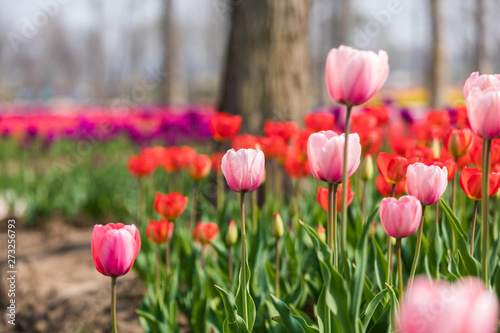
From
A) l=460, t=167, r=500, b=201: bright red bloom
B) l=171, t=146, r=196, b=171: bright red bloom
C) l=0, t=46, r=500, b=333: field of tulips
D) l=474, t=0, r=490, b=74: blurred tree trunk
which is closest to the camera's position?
l=0, t=46, r=500, b=333: field of tulips

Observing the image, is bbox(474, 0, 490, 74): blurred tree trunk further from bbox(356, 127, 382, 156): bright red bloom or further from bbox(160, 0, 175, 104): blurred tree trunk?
bbox(356, 127, 382, 156): bright red bloom

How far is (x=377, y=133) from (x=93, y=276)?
1882 mm

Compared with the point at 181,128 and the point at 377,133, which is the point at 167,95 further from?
the point at 377,133

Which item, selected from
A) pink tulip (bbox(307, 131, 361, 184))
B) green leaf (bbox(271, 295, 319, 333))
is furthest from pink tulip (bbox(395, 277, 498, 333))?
green leaf (bbox(271, 295, 319, 333))

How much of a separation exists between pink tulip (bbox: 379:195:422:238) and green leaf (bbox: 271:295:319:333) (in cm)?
31

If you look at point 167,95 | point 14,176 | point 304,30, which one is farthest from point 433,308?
point 167,95

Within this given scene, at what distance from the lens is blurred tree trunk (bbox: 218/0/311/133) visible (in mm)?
3406

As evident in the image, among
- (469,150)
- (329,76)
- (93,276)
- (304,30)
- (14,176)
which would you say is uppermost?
(304,30)

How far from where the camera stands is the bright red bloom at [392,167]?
4.29 feet

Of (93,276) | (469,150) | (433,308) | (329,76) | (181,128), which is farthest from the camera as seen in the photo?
(181,128)

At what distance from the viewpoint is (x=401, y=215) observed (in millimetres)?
1043

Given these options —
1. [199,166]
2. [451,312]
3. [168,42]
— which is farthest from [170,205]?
[168,42]

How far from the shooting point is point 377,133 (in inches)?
80.9

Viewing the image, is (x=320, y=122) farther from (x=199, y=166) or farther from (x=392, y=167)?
(x=392, y=167)
